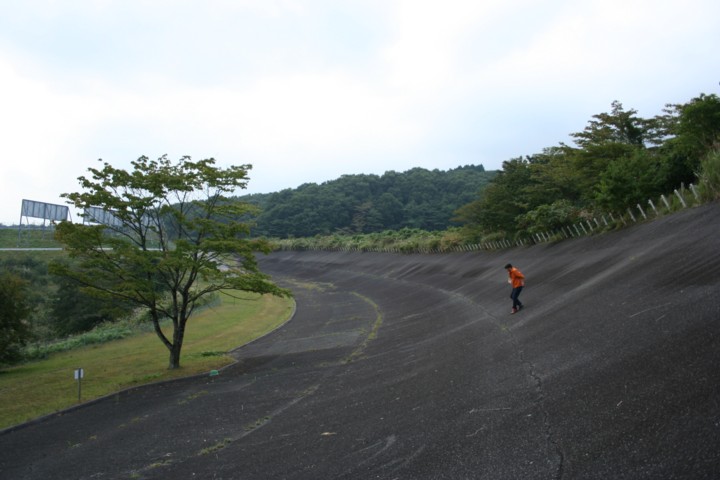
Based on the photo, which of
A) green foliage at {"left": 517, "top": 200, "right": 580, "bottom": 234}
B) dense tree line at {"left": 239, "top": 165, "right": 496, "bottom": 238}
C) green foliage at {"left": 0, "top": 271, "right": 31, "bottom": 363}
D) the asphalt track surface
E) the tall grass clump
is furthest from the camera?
dense tree line at {"left": 239, "top": 165, "right": 496, "bottom": 238}

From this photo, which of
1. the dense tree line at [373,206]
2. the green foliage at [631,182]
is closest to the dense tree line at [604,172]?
the green foliage at [631,182]

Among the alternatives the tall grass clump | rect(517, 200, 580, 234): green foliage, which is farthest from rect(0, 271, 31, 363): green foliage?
rect(517, 200, 580, 234): green foliage

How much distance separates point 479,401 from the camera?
335 inches

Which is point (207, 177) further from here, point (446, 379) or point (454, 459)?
point (454, 459)

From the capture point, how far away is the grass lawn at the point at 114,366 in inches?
Result: 597

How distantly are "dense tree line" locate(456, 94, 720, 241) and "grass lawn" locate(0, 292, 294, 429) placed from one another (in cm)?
2033

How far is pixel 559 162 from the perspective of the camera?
37656 millimetres

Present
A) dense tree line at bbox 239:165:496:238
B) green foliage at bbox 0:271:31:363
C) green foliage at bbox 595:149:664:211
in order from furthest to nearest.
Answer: dense tree line at bbox 239:165:496:238 → green foliage at bbox 595:149:664:211 → green foliage at bbox 0:271:31:363

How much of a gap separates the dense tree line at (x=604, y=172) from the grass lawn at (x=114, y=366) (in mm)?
20331

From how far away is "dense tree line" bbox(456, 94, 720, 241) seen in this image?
902 inches

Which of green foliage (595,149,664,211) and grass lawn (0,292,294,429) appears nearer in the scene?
grass lawn (0,292,294,429)

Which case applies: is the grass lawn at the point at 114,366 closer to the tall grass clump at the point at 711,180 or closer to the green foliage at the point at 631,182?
the tall grass clump at the point at 711,180

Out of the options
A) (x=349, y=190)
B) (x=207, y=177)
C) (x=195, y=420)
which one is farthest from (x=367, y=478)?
(x=349, y=190)

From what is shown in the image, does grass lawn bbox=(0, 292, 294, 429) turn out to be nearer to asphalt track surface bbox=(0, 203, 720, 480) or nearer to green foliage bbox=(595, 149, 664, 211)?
asphalt track surface bbox=(0, 203, 720, 480)
